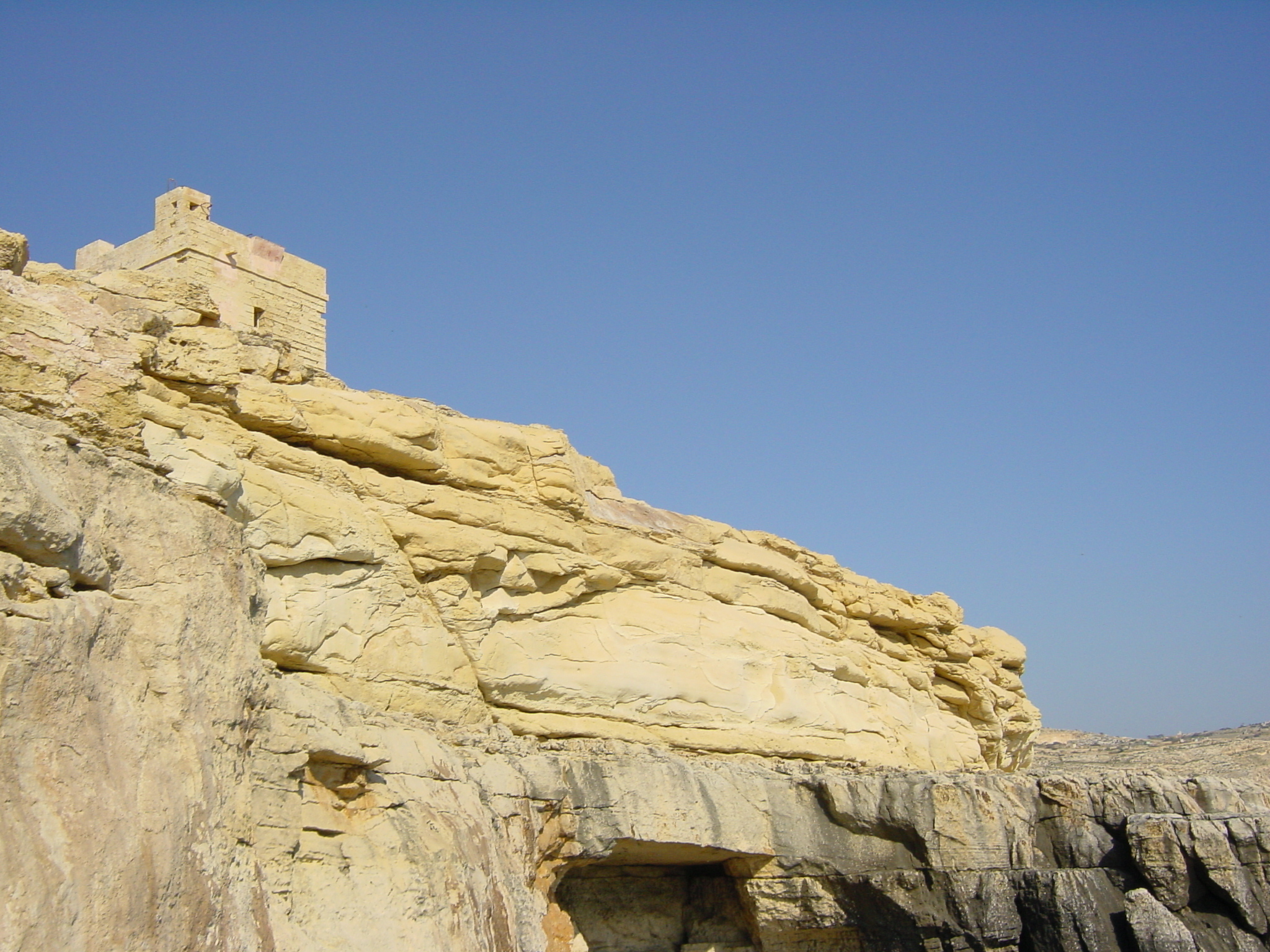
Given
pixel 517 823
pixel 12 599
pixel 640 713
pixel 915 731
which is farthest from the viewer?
pixel 915 731

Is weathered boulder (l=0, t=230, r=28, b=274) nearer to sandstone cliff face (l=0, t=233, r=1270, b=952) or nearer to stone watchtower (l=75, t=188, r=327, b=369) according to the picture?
sandstone cliff face (l=0, t=233, r=1270, b=952)

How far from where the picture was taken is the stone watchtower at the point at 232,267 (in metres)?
18.8

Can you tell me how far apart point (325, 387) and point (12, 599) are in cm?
752

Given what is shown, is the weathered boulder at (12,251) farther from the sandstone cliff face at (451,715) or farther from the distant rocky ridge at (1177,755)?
the distant rocky ridge at (1177,755)

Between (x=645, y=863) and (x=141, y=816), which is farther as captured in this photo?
(x=645, y=863)

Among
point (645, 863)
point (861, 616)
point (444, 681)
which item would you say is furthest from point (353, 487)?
point (861, 616)

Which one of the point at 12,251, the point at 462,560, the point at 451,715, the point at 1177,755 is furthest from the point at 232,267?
the point at 1177,755

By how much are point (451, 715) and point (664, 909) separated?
480 cm

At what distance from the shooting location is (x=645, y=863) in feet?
53.0

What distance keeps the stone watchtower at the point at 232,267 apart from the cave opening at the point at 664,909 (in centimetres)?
801

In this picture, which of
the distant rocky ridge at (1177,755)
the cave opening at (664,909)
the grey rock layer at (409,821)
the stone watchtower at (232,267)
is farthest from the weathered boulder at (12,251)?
the distant rocky ridge at (1177,755)

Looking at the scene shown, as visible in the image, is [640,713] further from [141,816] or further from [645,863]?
[141,816]

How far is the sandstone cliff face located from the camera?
281 inches

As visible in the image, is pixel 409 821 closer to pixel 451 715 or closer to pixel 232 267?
pixel 451 715
